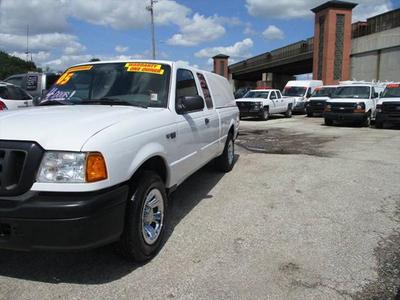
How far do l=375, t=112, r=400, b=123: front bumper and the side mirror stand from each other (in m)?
14.6

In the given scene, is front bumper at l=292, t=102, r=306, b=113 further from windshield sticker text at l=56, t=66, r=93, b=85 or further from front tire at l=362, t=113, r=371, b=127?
windshield sticker text at l=56, t=66, r=93, b=85

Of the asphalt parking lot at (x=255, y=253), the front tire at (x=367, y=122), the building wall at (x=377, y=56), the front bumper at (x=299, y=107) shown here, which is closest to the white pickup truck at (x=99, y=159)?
the asphalt parking lot at (x=255, y=253)

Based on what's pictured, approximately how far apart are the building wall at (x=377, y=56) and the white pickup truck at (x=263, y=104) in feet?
38.4

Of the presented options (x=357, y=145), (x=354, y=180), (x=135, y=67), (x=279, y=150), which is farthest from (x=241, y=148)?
(x=135, y=67)

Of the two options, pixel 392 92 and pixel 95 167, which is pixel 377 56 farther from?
pixel 95 167

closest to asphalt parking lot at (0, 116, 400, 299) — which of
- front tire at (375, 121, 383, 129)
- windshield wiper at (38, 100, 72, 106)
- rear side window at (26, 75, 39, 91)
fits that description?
windshield wiper at (38, 100, 72, 106)

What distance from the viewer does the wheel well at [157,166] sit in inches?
158

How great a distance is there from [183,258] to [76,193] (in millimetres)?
1392

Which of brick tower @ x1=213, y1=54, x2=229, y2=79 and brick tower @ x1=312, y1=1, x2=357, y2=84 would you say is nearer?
brick tower @ x1=312, y1=1, x2=357, y2=84

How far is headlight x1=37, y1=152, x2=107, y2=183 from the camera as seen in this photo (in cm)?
309

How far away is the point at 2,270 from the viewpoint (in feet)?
12.1

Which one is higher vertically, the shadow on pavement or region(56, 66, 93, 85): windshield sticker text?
region(56, 66, 93, 85): windshield sticker text

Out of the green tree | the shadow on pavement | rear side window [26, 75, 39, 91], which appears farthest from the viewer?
the green tree

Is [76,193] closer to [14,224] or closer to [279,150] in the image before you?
[14,224]
